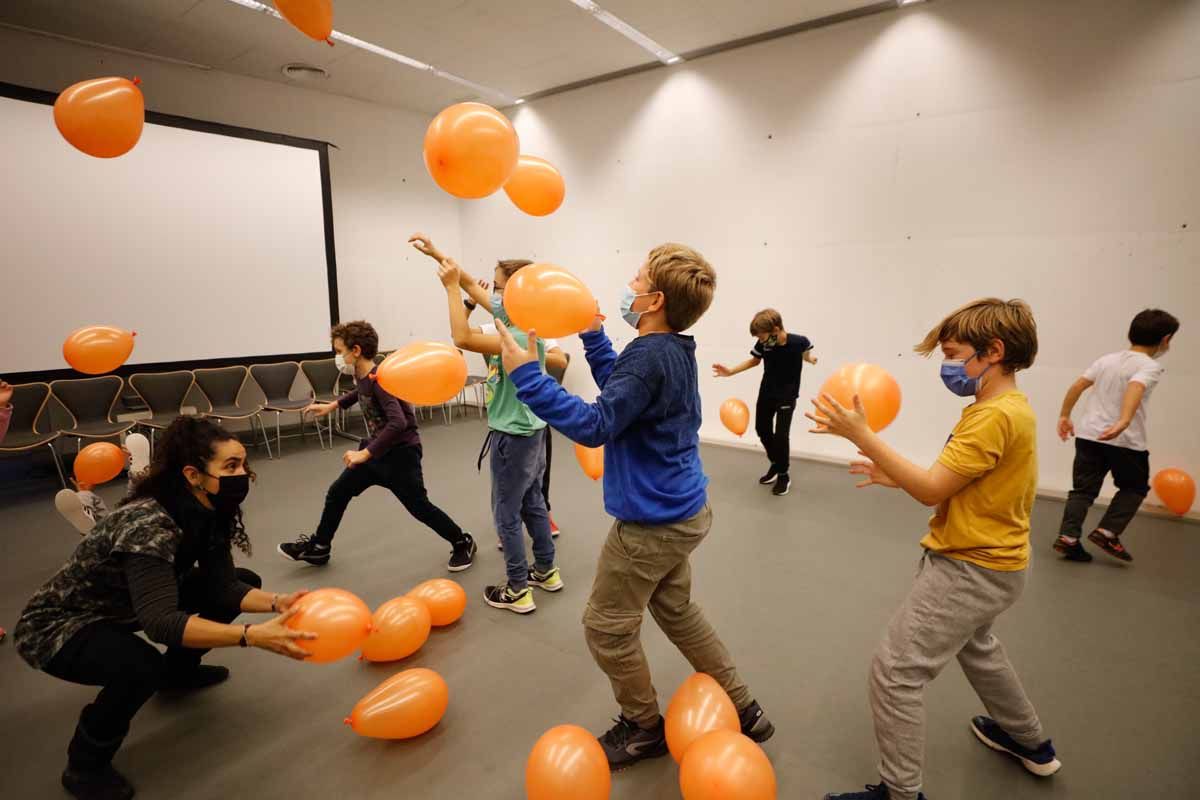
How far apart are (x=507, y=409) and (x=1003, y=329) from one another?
1.78m

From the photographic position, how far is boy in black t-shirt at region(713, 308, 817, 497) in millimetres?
4137

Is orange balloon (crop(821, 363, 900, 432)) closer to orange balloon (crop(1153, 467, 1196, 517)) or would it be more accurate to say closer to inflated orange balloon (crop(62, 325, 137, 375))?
orange balloon (crop(1153, 467, 1196, 517))

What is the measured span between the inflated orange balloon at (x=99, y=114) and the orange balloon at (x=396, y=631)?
88.7 inches

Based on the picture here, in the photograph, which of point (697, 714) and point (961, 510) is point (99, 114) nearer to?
point (697, 714)

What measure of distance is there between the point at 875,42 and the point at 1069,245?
7.29 feet

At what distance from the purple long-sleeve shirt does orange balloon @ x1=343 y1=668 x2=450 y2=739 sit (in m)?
1.19

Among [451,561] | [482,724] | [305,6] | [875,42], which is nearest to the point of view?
[482,724]

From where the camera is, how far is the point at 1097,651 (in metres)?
2.27

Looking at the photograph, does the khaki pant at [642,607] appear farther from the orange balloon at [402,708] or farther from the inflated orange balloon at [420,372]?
the inflated orange balloon at [420,372]

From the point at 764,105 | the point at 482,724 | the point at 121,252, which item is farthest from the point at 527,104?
the point at 482,724

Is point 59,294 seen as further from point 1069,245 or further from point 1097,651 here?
point 1069,245

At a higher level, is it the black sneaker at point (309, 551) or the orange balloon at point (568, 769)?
the orange balloon at point (568, 769)

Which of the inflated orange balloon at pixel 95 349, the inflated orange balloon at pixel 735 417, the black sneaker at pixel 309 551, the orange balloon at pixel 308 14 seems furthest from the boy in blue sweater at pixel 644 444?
the inflated orange balloon at pixel 735 417

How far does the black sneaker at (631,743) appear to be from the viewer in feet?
5.53
